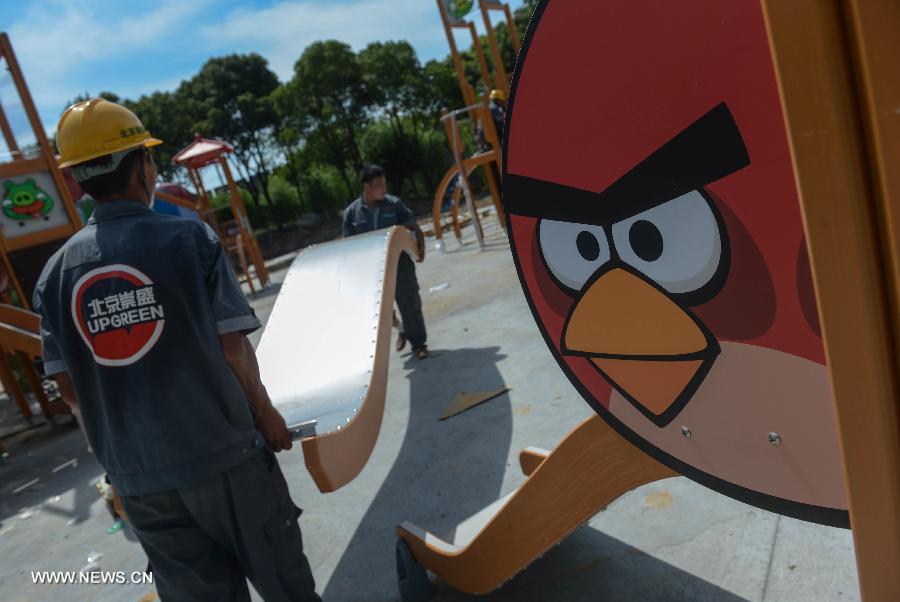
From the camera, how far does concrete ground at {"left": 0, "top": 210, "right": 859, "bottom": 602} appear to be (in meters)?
2.15

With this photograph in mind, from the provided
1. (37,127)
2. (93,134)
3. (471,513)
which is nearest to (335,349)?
(471,513)

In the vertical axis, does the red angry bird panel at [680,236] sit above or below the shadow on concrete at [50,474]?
above

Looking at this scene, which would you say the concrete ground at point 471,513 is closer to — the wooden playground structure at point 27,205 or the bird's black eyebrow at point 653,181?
the wooden playground structure at point 27,205

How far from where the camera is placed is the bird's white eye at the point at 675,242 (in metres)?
1.11

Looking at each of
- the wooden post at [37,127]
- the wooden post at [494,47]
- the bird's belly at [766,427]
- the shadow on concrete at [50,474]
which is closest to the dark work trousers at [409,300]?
the shadow on concrete at [50,474]

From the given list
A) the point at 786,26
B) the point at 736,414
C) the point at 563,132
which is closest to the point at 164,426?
the point at 563,132

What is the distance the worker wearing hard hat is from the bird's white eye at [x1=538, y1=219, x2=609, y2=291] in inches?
38.4

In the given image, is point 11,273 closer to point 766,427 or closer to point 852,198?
point 766,427

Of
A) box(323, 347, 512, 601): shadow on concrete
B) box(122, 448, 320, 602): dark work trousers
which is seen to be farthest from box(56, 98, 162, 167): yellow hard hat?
box(323, 347, 512, 601): shadow on concrete

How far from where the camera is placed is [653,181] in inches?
45.4

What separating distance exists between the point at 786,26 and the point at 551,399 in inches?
127

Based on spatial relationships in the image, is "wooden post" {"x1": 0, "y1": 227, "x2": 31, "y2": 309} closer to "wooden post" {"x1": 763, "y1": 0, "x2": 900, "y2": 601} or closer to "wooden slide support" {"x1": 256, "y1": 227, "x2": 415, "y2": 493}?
"wooden slide support" {"x1": 256, "y1": 227, "x2": 415, "y2": 493}

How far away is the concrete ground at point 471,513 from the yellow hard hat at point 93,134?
1676 mm

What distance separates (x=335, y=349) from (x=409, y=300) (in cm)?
192
